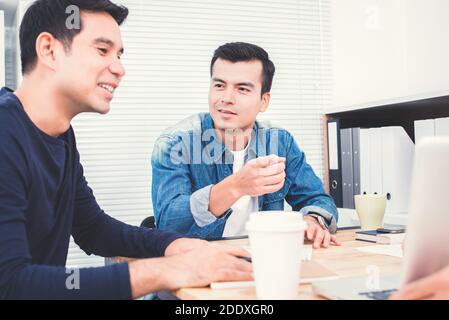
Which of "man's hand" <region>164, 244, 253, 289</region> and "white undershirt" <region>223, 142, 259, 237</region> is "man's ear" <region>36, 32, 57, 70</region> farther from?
"white undershirt" <region>223, 142, 259, 237</region>

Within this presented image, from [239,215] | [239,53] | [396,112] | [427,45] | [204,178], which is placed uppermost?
[427,45]

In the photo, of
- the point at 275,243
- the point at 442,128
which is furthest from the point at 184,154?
the point at 275,243

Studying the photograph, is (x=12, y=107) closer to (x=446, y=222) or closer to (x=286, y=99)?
(x=446, y=222)

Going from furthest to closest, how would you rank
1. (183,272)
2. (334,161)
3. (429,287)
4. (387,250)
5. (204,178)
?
(334,161) → (204,178) → (387,250) → (183,272) → (429,287)

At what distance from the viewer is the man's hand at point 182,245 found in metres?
1.02

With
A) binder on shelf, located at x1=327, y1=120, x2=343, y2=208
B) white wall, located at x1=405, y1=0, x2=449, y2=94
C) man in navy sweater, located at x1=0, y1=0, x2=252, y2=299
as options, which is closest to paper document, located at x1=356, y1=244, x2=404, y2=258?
man in navy sweater, located at x1=0, y1=0, x2=252, y2=299

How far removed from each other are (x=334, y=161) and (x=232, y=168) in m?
0.70

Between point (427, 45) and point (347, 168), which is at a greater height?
point (427, 45)

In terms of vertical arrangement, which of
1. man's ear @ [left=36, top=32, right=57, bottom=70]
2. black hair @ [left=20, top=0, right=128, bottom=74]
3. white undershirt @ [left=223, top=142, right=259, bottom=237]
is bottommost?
white undershirt @ [left=223, top=142, right=259, bottom=237]

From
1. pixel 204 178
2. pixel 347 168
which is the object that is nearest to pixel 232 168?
pixel 204 178

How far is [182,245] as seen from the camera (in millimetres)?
1035

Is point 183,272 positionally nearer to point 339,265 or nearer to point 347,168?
point 339,265

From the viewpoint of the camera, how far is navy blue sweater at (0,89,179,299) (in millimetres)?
781
